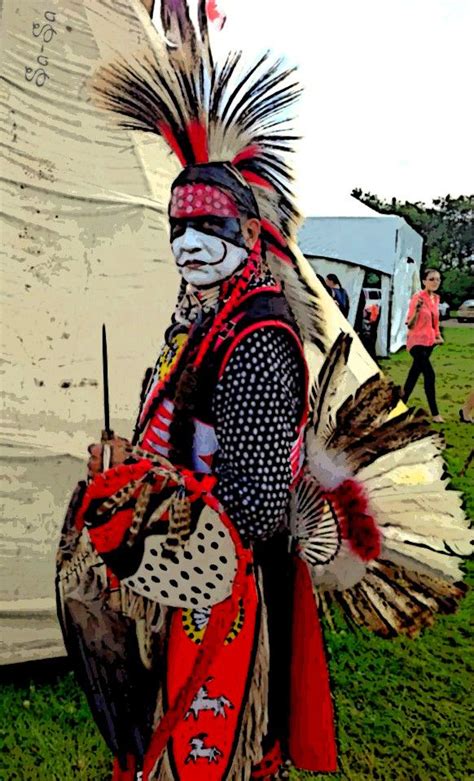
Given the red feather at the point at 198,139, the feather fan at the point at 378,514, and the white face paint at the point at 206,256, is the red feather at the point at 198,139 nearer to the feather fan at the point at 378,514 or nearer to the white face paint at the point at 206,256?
the white face paint at the point at 206,256

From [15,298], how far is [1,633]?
103cm

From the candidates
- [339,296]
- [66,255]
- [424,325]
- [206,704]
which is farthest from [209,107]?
[424,325]

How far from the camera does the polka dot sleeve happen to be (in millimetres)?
1236

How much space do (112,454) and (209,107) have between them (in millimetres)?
616

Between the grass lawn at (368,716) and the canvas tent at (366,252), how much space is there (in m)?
5.86

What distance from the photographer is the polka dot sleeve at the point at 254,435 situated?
124 cm

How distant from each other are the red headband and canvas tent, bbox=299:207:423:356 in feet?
24.2

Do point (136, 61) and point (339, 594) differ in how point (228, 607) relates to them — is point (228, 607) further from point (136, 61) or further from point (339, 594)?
point (136, 61)

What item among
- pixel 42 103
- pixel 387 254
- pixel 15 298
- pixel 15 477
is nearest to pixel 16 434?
pixel 15 477

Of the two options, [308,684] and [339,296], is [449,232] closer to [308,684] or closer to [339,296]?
[339,296]

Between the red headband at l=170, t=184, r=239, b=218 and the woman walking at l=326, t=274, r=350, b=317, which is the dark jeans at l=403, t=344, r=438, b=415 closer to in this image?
the woman walking at l=326, t=274, r=350, b=317

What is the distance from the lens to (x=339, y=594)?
1.56 meters
